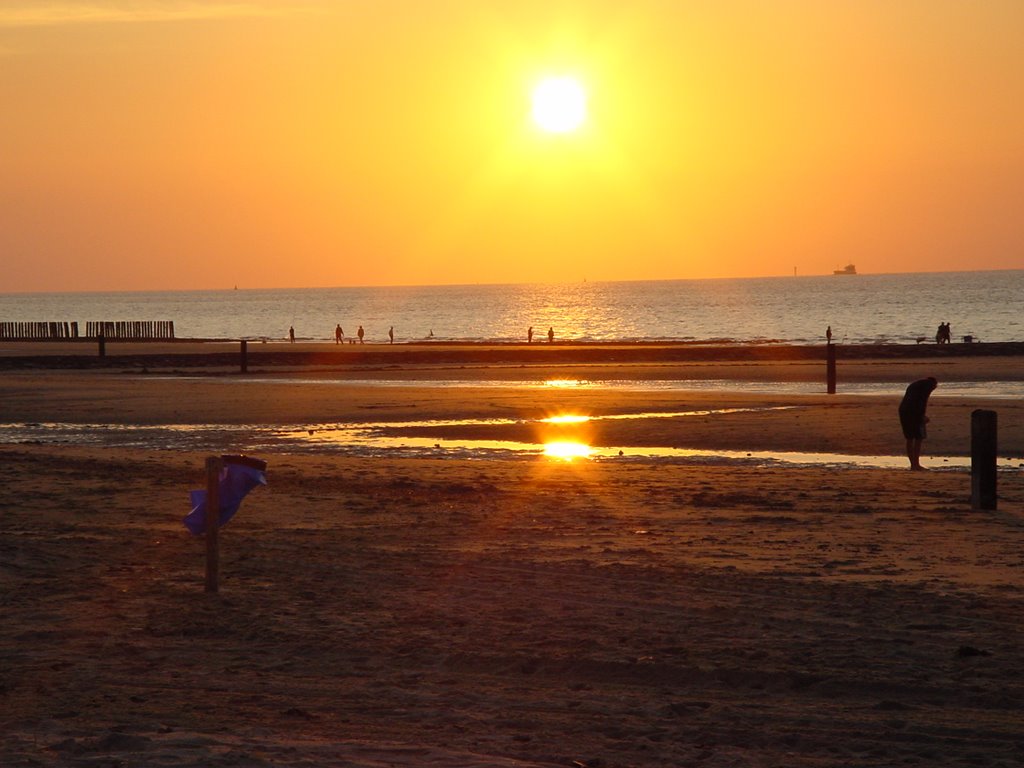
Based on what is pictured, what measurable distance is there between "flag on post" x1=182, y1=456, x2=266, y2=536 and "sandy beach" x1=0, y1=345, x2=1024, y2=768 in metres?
0.48

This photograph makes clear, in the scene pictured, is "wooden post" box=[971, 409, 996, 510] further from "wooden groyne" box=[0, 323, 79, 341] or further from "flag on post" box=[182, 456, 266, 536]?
"wooden groyne" box=[0, 323, 79, 341]

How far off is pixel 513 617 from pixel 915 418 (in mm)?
11368

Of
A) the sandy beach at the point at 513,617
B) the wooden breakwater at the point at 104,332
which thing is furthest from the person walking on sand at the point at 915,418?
the wooden breakwater at the point at 104,332

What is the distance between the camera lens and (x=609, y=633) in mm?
8953

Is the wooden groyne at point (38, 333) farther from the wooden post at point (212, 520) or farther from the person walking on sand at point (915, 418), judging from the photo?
the wooden post at point (212, 520)

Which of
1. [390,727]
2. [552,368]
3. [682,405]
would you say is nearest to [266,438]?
[682,405]

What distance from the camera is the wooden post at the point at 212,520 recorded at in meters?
10.2

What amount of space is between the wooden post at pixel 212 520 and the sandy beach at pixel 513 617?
182mm

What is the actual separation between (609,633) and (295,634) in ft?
6.86

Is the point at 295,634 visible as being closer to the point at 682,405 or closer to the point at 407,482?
the point at 407,482

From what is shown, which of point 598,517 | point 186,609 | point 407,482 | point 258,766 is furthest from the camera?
point 407,482

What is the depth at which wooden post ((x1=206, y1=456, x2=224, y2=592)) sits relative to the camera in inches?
402

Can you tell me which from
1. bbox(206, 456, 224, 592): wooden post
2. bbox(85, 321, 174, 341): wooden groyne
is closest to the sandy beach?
bbox(206, 456, 224, 592): wooden post

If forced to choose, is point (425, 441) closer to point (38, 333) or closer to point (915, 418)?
point (915, 418)
